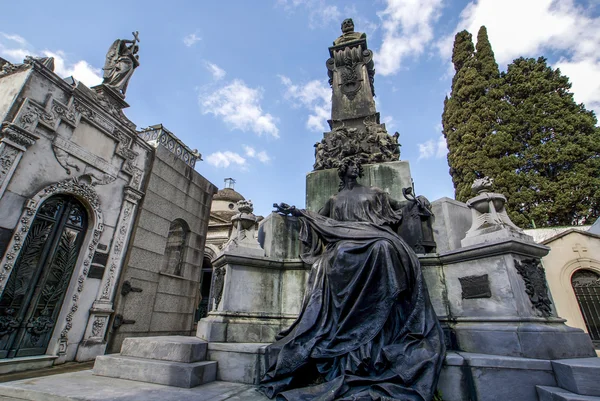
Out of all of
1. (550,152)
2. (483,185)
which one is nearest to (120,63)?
(483,185)

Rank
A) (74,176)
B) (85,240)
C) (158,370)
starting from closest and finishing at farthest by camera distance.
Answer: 1. (158,370)
2. (74,176)
3. (85,240)

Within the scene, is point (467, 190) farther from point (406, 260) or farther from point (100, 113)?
point (100, 113)

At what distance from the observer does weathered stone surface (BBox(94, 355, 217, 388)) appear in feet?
9.58

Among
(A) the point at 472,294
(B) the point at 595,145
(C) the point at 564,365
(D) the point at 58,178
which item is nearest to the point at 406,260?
(A) the point at 472,294

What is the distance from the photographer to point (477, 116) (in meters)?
19.0

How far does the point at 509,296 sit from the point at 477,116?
19776 mm

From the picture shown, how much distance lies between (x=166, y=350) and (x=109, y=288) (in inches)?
236

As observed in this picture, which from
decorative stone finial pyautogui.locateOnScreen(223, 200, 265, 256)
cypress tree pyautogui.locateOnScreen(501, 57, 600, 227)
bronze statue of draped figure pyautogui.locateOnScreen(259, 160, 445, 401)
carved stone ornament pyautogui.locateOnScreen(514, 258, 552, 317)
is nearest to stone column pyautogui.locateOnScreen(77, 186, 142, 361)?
decorative stone finial pyautogui.locateOnScreen(223, 200, 265, 256)

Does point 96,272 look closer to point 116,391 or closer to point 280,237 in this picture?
point 280,237

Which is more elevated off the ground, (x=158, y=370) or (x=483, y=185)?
(x=483, y=185)

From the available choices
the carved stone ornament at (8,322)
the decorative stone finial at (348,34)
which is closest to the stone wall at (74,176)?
the carved stone ornament at (8,322)

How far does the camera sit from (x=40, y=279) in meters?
6.57

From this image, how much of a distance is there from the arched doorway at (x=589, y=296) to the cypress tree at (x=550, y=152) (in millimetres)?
3737

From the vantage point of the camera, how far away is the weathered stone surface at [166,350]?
319cm
